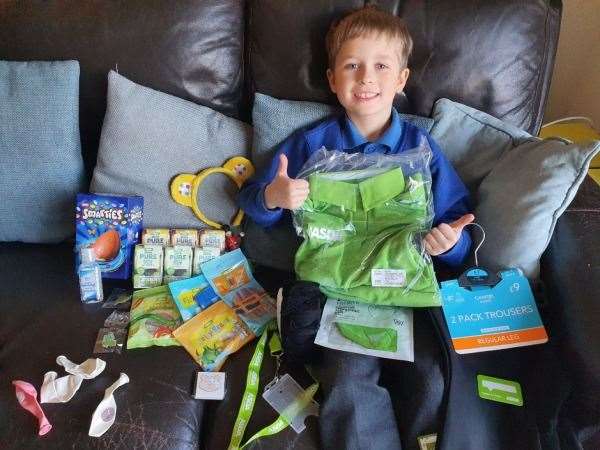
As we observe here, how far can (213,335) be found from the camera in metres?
1.19

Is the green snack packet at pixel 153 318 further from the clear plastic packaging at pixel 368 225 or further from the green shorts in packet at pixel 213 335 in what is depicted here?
the clear plastic packaging at pixel 368 225

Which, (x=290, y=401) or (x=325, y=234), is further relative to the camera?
(x=325, y=234)

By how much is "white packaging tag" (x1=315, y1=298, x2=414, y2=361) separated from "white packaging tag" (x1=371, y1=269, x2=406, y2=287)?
2.9 inches

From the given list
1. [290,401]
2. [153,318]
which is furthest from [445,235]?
[153,318]

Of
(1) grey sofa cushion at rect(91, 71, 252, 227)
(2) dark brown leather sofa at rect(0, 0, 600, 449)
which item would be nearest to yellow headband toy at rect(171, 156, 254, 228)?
(1) grey sofa cushion at rect(91, 71, 252, 227)

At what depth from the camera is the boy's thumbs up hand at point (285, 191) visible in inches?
44.1

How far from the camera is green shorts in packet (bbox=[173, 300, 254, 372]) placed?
3.76 feet

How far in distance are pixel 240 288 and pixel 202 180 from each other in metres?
0.30

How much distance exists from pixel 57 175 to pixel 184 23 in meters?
0.53

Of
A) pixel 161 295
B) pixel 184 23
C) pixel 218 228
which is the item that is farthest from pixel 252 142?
pixel 161 295

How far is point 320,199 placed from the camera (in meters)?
1.17

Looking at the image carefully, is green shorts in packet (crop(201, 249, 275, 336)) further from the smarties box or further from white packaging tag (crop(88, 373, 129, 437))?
white packaging tag (crop(88, 373, 129, 437))

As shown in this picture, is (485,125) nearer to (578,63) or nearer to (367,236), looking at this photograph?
(367,236)

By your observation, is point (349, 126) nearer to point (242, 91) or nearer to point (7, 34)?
point (242, 91)
